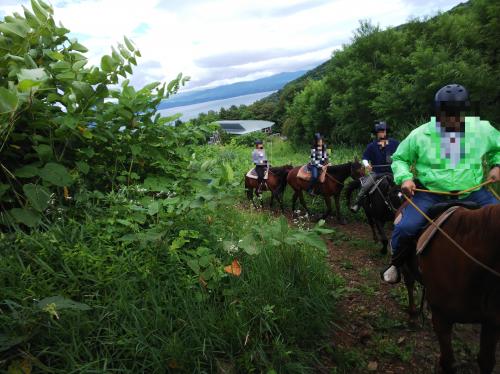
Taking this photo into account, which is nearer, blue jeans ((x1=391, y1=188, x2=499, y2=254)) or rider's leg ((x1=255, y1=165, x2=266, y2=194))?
blue jeans ((x1=391, y1=188, x2=499, y2=254))

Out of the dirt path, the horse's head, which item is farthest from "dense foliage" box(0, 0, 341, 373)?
the horse's head

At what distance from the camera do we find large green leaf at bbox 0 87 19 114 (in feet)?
5.10

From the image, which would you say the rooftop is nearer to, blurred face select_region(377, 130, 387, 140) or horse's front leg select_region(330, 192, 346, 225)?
horse's front leg select_region(330, 192, 346, 225)

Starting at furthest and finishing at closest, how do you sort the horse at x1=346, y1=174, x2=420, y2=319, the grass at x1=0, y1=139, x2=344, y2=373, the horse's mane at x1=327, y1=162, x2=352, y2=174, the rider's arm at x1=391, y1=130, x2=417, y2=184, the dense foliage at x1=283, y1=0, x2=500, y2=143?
the dense foliage at x1=283, y1=0, x2=500, y2=143 < the horse's mane at x1=327, y1=162, x2=352, y2=174 < the horse at x1=346, y1=174, x2=420, y2=319 < the rider's arm at x1=391, y1=130, x2=417, y2=184 < the grass at x1=0, y1=139, x2=344, y2=373

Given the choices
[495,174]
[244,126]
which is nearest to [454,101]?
[495,174]

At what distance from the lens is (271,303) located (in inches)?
118

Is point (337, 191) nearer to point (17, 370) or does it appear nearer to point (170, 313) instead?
point (170, 313)

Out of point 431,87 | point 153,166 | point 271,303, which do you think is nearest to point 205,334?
point 271,303

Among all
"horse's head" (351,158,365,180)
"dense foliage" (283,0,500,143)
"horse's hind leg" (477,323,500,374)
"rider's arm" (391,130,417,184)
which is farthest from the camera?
"dense foliage" (283,0,500,143)

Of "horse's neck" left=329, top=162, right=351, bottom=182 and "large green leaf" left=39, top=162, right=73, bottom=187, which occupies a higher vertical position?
"large green leaf" left=39, top=162, right=73, bottom=187

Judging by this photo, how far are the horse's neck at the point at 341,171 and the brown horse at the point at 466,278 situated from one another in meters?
6.30

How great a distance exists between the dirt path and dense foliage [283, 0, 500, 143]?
4.64 m

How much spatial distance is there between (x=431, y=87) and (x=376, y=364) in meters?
11.0

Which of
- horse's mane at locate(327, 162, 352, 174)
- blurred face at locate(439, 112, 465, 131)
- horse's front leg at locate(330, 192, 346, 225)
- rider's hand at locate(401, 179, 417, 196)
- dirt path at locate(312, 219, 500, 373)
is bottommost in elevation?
horse's front leg at locate(330, 192, 346, 225)
